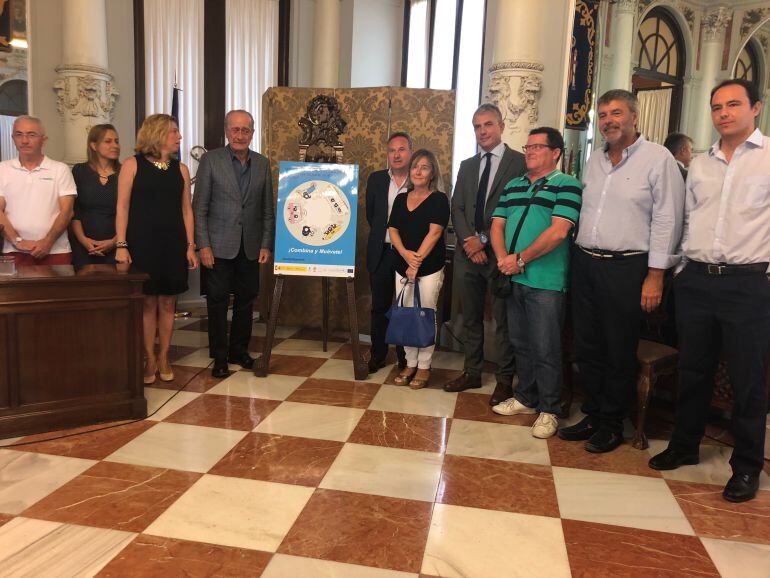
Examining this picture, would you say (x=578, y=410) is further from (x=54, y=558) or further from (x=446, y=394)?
(x=54, y=558)

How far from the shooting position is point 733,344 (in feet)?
8.41

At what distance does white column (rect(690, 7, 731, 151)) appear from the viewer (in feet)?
18.1

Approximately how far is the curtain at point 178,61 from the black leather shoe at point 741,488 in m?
5.30

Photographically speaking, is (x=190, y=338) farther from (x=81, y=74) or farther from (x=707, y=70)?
(x=707, y=70)

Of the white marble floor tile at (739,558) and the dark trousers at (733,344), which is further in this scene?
the dark trousers at (733,344)

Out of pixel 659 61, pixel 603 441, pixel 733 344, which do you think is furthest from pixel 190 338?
pixel 659 61

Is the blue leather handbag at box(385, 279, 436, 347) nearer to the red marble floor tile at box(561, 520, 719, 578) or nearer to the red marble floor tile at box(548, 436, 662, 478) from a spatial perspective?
the red marble floor tile at box(548, 436, 662, 478)

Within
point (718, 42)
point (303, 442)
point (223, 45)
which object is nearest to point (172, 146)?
point (303, 442)

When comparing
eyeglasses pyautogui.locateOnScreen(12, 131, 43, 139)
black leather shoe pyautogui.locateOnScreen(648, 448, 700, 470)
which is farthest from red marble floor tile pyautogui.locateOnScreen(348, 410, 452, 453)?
eyeglasses pyautogui.locateOnScreen(12, 131, 43, 139)

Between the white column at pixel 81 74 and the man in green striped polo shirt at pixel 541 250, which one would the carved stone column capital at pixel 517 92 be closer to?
the man in green striped polo shirt at pixel 541 250

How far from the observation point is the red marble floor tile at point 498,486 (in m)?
2.44

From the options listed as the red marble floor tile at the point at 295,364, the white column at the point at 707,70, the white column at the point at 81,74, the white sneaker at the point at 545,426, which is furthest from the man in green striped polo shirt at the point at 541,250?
the white column at the point at 81,74

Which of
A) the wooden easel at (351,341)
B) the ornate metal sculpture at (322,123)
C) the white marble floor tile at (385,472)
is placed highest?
the ornate metal sculpture at (322,123)

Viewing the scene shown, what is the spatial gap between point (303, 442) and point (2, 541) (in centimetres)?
128
